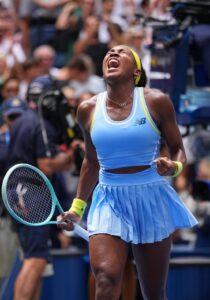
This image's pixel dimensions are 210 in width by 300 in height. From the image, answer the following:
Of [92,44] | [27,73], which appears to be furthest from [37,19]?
[27,73]

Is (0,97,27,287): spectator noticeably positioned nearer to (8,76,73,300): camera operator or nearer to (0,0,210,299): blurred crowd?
(0,0,210,299): blurred crowd

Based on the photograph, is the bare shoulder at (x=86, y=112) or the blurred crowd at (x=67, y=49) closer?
the bare shoulder at (x=86, y=112)

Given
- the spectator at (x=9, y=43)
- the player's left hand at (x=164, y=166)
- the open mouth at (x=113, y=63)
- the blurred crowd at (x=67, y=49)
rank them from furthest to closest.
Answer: the spectator at (x=9, y=43)
the blurred crowd at (x=67, y=49)
the open mouth at (x=113, y=63)
the player's left hand at (x=164, y=166)

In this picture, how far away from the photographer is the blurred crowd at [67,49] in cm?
864

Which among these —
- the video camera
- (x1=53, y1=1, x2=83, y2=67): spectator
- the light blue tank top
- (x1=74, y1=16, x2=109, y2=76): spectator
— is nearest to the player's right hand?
the light blue tank top

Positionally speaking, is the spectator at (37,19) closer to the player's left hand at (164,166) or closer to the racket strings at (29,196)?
the racket strings at (29,196)

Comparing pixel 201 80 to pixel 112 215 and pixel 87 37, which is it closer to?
pixel 112 215

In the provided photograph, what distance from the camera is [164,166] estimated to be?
205 inches

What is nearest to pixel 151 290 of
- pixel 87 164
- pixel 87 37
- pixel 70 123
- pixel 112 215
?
pixel 112 215

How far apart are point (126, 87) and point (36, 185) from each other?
2.61 feet

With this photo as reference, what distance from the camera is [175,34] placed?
24.3ft

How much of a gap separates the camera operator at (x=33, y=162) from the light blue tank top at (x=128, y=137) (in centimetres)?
182

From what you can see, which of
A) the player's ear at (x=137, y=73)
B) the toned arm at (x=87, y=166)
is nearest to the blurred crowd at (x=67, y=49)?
the toned arm at (x=87, y=166)

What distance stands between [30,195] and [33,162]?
1.75m
